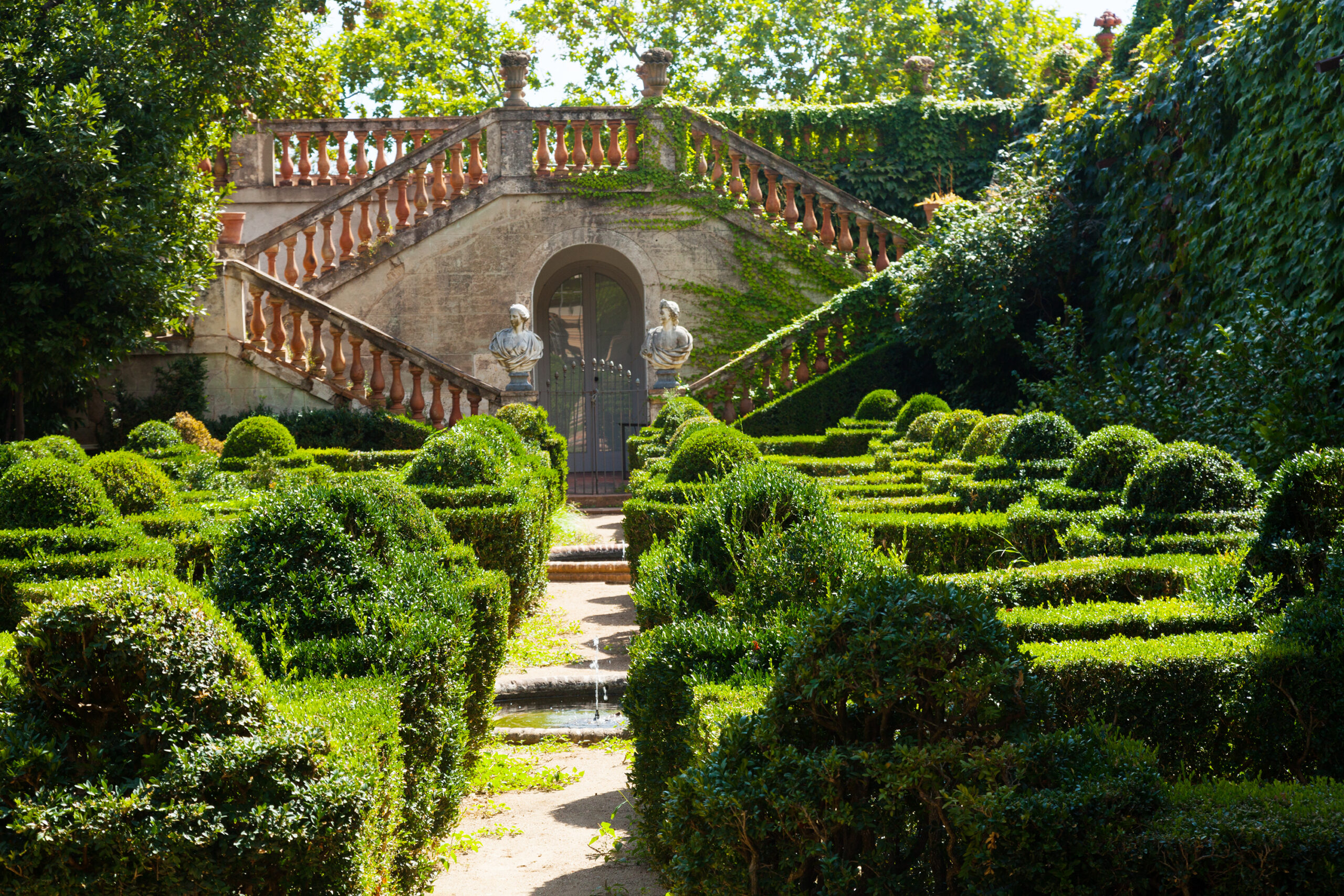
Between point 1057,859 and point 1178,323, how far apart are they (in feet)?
32.6

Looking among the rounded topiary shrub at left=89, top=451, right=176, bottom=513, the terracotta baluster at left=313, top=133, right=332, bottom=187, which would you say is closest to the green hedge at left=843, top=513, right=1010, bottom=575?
the rounded topiary shrub at left=89, top=451, right=176, bottom=513

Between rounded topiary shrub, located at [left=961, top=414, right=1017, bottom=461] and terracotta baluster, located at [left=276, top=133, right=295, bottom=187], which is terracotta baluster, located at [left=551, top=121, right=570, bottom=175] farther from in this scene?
rounded topiary shrub, located at [left=961, top=414, right=1017, bottom=461]

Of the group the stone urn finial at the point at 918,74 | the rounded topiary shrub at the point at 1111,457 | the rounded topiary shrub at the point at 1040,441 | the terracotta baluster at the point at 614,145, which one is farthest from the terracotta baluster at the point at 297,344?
the stone urn finial at the point at 918,74

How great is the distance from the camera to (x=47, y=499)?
6.62 m

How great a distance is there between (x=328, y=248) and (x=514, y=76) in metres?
4.15

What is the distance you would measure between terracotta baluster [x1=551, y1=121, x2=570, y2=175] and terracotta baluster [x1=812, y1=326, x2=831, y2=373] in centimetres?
537

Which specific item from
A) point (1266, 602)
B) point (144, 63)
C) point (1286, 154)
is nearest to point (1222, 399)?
point (1286, 154)

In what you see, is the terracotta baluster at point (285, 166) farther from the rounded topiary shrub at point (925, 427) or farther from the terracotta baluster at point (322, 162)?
the rounded topiary shrub at point (925, 427)

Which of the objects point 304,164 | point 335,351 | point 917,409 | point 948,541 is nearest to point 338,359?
point 335,351

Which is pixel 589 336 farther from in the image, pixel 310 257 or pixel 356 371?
pixel 356 371

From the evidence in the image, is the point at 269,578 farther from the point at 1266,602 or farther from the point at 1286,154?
the point at 1286,154

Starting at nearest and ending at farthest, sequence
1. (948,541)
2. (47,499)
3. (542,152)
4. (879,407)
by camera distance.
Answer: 1. (948,541)
2. (47,499)
3. (879,407)
4. (542,152)

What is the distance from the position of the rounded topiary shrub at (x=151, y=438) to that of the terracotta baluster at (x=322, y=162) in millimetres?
8418

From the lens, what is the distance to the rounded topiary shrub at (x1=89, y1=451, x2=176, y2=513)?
7.85 metres
